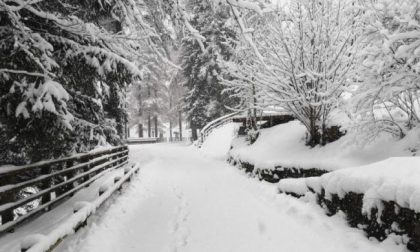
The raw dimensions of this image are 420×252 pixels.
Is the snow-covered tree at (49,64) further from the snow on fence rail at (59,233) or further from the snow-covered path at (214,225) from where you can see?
the snow-covered path at (214,225)

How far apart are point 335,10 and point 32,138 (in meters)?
9.58

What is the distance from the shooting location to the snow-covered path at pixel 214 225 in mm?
5543

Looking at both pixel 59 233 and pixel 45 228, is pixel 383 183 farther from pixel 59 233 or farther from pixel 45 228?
pixel 45 228

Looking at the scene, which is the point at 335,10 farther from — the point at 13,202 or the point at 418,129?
the point at 13,202

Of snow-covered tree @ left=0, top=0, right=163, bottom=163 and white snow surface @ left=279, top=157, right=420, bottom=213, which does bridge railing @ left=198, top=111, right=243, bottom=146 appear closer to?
snow-covered tree @ left=0, top=0, right=163, bottom=163

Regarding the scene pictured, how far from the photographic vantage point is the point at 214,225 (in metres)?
6.77

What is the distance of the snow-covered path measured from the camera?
554cm

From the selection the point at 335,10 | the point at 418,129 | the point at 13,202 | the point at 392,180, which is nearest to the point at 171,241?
the point at 13,202

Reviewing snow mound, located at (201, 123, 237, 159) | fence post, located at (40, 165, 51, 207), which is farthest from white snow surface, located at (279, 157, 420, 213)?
snow mound, located at (201, 123, 237, 159)

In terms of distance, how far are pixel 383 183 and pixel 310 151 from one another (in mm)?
6428

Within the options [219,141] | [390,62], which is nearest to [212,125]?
[219,141]

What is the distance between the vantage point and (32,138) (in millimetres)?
6371

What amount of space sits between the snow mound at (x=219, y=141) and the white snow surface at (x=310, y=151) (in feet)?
31.5

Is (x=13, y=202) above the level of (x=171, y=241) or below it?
above
